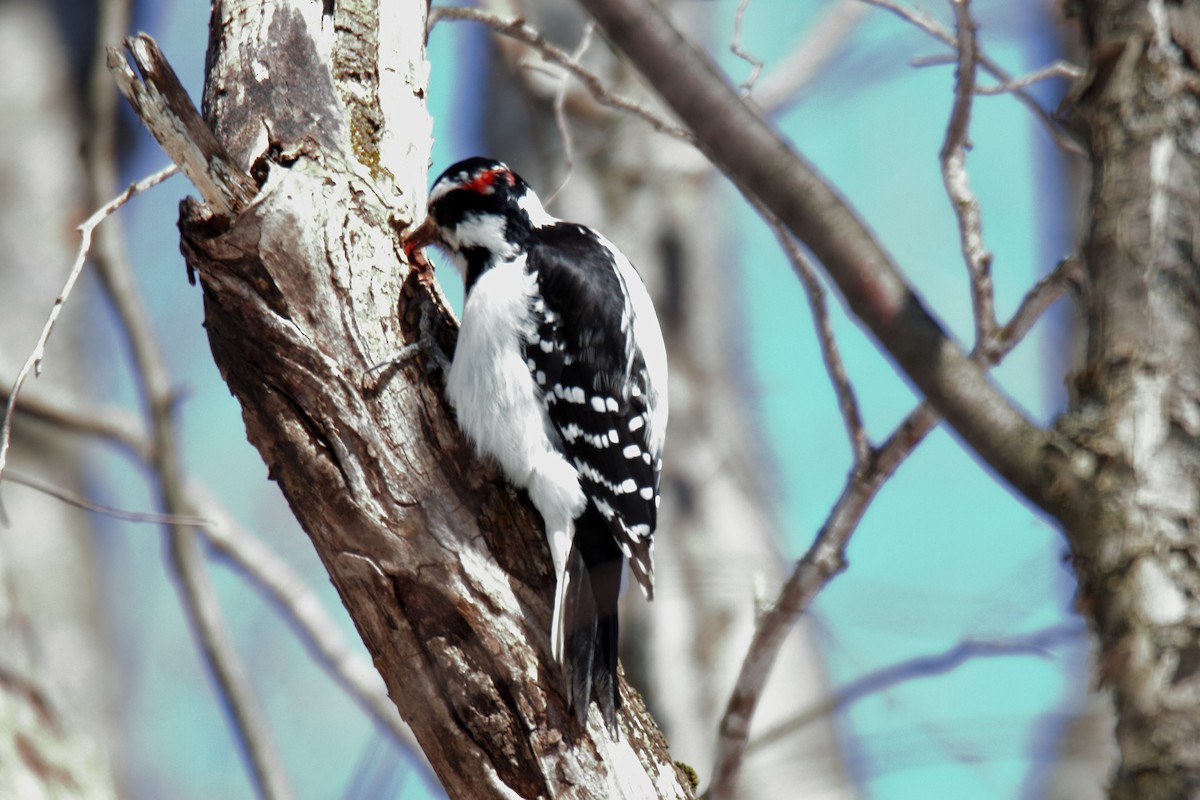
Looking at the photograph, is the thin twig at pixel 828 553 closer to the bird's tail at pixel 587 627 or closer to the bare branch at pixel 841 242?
the bird's tail at pixel 587 627

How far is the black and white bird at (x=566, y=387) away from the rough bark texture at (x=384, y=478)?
0.06 m

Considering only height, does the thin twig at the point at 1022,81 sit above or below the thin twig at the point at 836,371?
above

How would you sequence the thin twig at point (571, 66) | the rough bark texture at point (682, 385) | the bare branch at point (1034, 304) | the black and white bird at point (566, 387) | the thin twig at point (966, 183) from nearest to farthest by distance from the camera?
the thin twig at point (966, 183)
the bare branch at point (1034, 304)
the black and white bird at point (566, 387)
the thin twig at point (571, 66)
the rough bark texture at point (682, 385)

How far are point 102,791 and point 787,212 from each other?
114 inches

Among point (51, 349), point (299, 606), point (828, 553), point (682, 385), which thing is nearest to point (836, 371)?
point (828, 553)

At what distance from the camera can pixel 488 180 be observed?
3.34 m

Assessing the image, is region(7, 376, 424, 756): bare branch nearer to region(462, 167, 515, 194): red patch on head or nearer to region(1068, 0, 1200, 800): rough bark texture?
region(462, 167, 515, 194): red patch on head

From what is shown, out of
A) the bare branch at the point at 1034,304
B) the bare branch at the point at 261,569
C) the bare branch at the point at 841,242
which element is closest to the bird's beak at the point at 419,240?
the bare branch at the point at 1034,304

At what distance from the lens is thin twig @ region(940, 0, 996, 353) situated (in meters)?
→ 2.13

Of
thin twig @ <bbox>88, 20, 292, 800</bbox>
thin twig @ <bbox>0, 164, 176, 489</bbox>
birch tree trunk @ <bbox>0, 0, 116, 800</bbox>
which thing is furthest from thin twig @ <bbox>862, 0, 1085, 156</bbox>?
birch tree trunk @ <bbox>0, 0, 116, 800</bbox>

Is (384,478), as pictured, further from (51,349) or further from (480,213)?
(51,349)

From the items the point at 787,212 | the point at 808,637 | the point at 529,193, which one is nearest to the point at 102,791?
the point at 529,193

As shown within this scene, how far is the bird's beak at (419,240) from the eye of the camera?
2781 millimetres

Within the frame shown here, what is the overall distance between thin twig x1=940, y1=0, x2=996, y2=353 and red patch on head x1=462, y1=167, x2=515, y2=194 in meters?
1.38
